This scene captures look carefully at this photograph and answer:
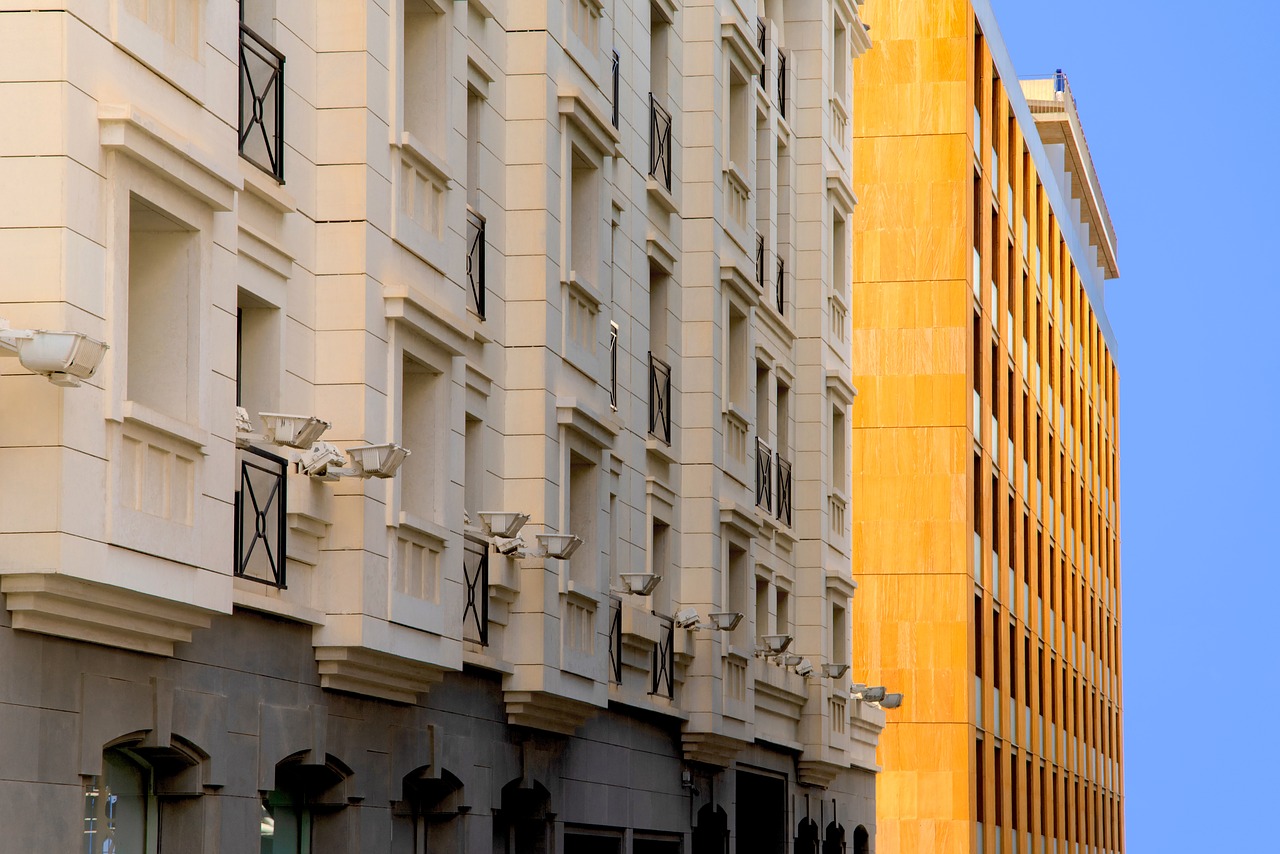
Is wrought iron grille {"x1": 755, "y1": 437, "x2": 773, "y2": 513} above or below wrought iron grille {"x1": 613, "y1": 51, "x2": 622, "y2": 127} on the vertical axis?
below

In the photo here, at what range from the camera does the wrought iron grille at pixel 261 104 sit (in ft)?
50.8

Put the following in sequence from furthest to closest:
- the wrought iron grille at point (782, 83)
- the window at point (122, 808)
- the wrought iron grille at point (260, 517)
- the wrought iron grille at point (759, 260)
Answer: the wrought iron grille at point (782, 83)
the wrought iron grille at point (759, 260)
the wrought iron grille at point (260, 517)
the window at point (122, 808)

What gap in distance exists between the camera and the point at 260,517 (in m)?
15.3

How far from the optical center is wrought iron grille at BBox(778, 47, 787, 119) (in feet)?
114

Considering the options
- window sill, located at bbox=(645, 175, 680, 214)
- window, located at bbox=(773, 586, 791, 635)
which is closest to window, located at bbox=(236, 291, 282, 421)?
window sill, located at bbox=(645, 175, 680, 214)

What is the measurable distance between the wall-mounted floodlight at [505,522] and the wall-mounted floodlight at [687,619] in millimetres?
7368

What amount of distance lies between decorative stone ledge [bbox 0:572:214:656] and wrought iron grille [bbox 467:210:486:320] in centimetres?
734

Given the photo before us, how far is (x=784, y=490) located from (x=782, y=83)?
657 cm

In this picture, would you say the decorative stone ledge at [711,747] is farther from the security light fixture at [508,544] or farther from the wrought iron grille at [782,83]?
the wrought iron grille at [782,83]

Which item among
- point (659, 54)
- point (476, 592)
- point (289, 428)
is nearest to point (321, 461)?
point (289, 428)

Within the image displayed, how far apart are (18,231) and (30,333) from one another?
1.03 metres

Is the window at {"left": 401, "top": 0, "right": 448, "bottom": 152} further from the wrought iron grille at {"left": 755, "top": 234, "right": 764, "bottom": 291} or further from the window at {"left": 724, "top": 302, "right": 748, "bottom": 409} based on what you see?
the wrought iron grille at {"left": 755, "top": 234, "right": 764, "bottom": 291}

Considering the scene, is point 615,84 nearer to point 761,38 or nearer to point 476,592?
point 476,592

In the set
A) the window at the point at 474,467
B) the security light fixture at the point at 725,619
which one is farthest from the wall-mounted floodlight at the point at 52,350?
the security light fixture at the point at 725,619
